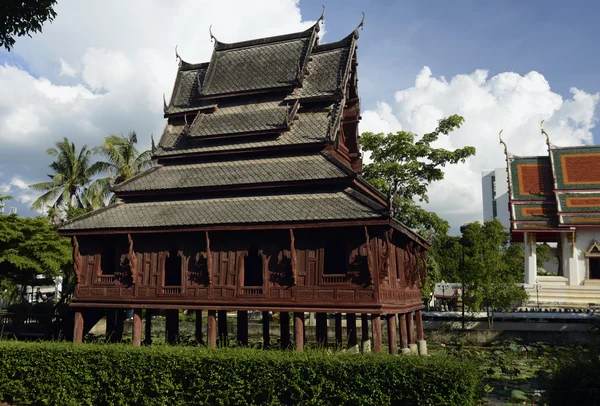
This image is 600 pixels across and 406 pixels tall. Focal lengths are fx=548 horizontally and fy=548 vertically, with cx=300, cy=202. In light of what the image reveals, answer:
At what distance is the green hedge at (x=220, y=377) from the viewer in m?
12.6

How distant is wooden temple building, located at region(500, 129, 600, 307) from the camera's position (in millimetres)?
40469

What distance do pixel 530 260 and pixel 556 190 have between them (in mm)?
5700

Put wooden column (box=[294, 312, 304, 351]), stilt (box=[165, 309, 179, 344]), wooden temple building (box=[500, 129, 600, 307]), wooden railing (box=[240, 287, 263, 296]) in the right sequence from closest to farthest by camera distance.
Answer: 1. wooden column (box=[294, 312, 304, 351])
2. wooden railing (box=[240, 287, 263, 296])
3. stilt (box=[165, 309, 179, 344])
4. wooden temple building (box=[500, 129, 600, 307])

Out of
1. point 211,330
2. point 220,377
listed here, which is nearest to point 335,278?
point 211,330

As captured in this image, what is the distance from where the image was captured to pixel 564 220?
4053 cm

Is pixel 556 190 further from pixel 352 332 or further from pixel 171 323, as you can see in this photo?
pixel 171 323

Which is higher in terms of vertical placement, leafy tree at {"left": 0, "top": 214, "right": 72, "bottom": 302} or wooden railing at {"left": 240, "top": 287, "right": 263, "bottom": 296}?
leafy tree at {"left": 0, "top": 214, "right": 72, "bottom": 302}

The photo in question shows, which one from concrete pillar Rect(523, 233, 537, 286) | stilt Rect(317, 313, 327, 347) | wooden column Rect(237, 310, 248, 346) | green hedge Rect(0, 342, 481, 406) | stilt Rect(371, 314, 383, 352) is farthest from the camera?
concrete pillar Rect(523, 233, 537, 286)

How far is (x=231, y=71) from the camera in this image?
987 inches

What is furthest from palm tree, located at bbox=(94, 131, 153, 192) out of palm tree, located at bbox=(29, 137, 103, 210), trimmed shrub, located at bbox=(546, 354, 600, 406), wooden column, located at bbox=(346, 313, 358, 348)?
trimmed shrub, located at bbox=(546, 354, 600, 406)

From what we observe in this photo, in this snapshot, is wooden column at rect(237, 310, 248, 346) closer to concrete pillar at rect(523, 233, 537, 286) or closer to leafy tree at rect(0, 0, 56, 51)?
leafy tree at rect(0, 0, 56, 51)

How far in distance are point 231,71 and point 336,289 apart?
12.4 meters

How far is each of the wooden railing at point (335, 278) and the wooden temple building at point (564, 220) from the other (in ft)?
90.5

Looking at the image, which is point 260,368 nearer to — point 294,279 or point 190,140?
point 294,279
